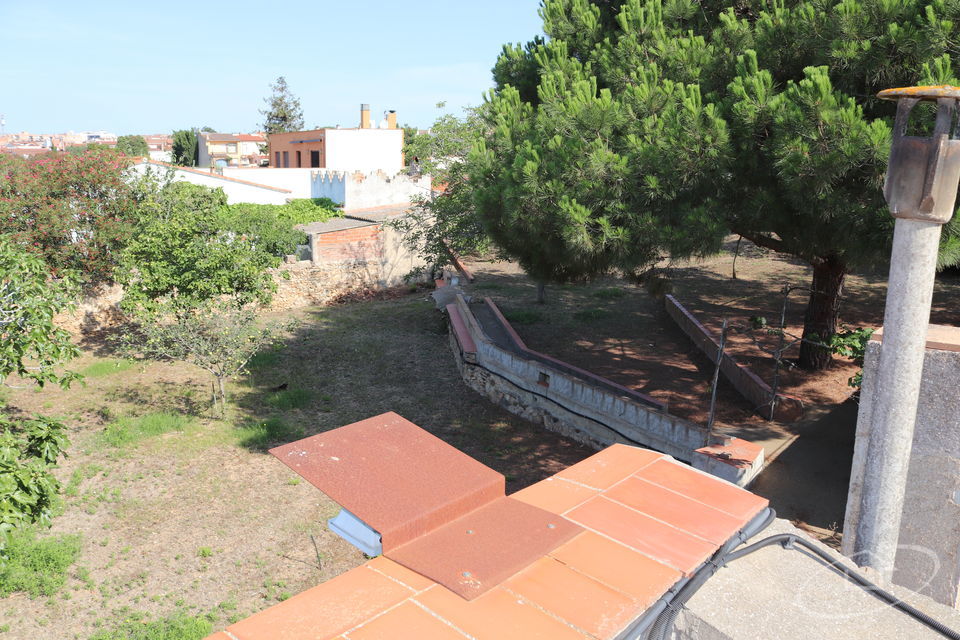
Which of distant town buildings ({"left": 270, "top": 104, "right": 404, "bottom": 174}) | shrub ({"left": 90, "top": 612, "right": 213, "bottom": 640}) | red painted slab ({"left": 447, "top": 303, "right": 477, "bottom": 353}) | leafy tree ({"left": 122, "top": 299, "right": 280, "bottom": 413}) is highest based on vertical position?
distant town buildings ({"left": 270, "top": 104, "right": 404, "bottom": 174})

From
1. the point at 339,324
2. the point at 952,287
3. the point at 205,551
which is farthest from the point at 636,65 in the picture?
the point at 952,287

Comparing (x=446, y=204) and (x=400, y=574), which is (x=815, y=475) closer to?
(x=400, y=574)

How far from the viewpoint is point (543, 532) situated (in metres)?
2.79

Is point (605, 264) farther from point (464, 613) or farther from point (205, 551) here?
point (464, 613)

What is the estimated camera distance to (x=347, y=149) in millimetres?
39625

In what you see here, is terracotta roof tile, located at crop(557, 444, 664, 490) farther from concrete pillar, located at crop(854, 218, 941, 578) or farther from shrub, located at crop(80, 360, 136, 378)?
shrub, located at crop(80, 360, 136, 378)

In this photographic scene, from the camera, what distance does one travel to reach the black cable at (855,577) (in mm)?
2775

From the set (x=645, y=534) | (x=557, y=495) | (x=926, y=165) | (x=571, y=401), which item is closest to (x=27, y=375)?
(x=557, y=495)

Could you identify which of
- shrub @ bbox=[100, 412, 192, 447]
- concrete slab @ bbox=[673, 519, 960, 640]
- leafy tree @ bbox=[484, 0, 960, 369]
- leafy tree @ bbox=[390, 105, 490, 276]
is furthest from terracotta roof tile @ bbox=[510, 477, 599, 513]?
leafy tree @ bbox=[390, 105, 490, 276]

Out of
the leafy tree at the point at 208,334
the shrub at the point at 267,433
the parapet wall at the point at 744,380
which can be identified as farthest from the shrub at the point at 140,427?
the parapet wall at the point at 744,380

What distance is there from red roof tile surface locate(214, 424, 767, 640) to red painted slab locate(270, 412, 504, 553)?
187mm

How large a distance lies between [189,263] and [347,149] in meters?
29.8

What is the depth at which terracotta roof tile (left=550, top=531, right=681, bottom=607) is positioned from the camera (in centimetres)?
247

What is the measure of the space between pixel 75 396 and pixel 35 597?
6.09m
